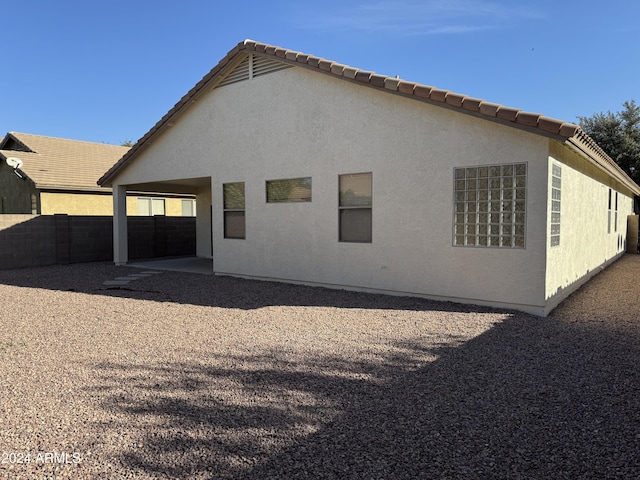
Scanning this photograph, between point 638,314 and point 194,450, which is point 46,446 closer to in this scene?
point 194,450

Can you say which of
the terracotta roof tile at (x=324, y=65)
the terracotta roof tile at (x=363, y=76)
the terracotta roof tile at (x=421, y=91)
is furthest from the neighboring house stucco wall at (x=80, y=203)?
the terracotta roof tile at (x=421, y=91)

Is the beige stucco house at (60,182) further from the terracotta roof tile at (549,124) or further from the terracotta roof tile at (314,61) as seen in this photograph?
the terracotta roof tile at (549,124)

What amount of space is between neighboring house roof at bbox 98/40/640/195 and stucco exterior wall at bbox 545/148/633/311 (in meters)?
0.39

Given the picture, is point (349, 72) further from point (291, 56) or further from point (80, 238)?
point (80, 238)

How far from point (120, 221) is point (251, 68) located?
7367 mm

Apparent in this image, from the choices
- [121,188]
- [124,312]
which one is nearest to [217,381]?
[124,312]

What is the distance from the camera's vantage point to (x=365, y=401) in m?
4.06

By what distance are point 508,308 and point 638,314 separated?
7.13 feet

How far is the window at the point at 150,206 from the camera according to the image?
70.6ft

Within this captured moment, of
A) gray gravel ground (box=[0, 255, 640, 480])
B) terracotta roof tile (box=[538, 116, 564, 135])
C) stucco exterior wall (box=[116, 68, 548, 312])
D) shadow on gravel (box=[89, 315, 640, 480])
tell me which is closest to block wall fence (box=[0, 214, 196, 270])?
stucco exterior wall (box=[116, 68, 548, 312])

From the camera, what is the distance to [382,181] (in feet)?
30.5

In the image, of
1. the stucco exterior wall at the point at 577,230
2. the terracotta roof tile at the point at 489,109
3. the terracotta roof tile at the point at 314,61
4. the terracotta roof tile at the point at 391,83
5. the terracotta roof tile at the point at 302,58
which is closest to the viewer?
the terracotta roof tile at the point at 489,109

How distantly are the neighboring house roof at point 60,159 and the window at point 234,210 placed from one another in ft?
33.1

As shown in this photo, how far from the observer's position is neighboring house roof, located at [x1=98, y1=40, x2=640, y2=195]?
7.10 meters
